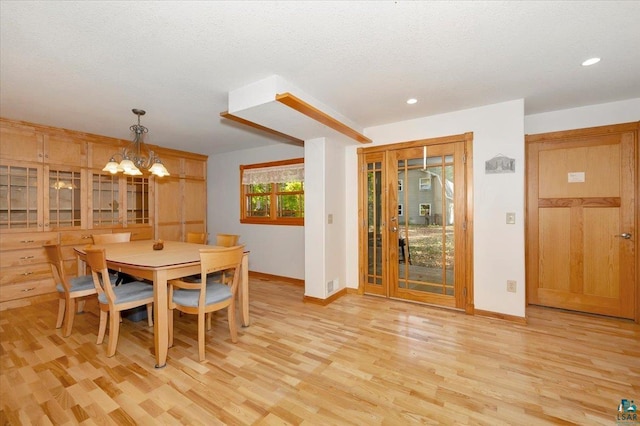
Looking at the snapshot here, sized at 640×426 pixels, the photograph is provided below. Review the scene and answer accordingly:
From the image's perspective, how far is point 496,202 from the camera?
314cm

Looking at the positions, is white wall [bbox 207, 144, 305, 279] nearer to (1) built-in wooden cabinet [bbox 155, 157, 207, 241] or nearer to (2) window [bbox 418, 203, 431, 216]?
(1) built-in wooden cabinet [bbox 155, 157, 207, 241]

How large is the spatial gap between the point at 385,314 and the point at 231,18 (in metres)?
3.23

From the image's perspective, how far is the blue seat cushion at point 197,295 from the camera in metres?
2.36

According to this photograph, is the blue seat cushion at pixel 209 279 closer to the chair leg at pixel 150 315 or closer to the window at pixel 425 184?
the chair leg at pixel 150 315

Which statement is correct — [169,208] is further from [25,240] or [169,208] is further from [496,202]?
[496,202]

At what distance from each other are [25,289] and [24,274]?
0.66 ft

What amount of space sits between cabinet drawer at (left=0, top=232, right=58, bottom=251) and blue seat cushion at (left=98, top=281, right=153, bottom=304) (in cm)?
231

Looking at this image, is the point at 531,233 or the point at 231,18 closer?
the point at 231,18

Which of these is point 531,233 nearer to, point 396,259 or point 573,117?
point 573,117

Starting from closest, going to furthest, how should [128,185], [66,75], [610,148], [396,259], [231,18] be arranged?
[231,18] < [66,75] < [610,148] < [396,259] < [128,185]

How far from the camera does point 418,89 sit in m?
2.72

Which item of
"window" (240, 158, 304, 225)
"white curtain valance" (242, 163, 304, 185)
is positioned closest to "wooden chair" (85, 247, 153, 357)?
"window" (240, 158, 304, 225)

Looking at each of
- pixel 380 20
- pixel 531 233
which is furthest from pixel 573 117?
pixel 380 20

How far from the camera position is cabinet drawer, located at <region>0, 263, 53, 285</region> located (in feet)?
11.6
